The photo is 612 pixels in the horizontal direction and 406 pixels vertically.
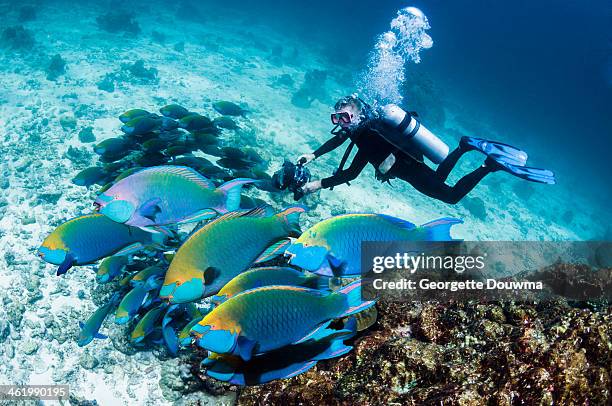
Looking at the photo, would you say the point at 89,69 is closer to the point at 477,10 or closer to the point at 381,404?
the point at 381,404

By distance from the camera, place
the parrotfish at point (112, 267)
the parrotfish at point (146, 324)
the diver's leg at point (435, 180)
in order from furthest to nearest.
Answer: the diver's leg at point (435, 180), the parrotfish at point (112, 267), the parrotfish at point (146, 324)

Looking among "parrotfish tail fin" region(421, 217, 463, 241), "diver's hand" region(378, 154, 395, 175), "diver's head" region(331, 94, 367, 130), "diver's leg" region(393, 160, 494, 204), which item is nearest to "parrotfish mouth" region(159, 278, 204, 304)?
"parrotfish tail fin" region(421, 217, 463, 241)

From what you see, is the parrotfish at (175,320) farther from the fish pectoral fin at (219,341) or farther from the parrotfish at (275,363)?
the fish pectoral fin at (219,341)

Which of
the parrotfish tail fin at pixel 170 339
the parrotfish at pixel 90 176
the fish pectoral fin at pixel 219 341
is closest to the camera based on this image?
the fish pectoral fin at pixel 219 341

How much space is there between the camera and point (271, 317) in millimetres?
1516

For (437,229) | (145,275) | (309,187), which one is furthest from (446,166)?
(145,275)

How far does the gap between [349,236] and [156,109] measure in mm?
13815

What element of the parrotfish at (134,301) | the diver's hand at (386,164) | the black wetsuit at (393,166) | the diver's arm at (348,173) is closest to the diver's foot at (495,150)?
the black wetsuit at (393,166)

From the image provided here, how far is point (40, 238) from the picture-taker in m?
6.47

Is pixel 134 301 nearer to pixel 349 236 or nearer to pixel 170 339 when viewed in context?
pixel 170 339

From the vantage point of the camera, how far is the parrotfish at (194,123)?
19.8ft

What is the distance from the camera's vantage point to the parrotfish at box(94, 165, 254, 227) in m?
1.92

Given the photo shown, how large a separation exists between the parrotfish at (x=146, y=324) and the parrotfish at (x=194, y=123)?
353cm

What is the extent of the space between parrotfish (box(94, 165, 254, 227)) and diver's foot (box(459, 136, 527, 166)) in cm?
555
